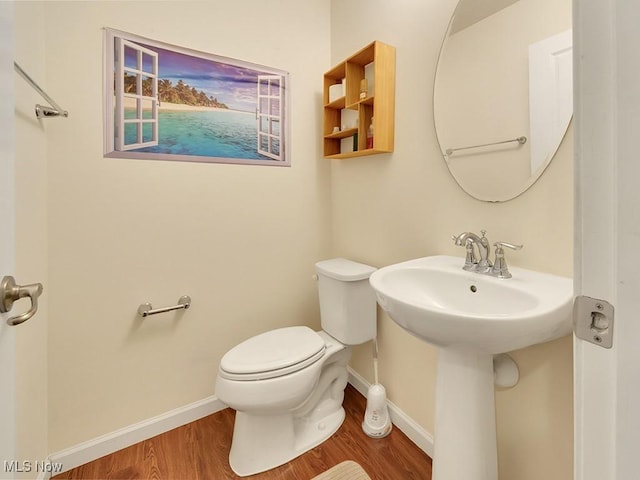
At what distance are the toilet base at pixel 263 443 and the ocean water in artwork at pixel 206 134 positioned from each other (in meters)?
1.27

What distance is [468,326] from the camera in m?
0.69

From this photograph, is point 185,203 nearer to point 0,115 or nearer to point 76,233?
point 76,233

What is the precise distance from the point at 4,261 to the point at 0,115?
24 cm

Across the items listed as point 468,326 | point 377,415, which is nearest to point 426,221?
point 468,326

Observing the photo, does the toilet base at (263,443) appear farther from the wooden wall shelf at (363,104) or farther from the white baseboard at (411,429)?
the wooden wall shelf at (363,104)

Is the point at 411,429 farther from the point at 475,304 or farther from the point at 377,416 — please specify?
the point at 475,304

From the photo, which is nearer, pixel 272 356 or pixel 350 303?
pixel 272 356

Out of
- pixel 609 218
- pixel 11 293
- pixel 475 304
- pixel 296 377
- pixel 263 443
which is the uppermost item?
pixel 609 218

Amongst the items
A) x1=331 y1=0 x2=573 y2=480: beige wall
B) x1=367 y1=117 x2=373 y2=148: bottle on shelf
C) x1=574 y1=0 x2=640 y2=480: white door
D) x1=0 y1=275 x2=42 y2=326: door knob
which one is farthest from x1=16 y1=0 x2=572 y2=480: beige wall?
x1=0 y1=275 x2=42 y2=326: door knob

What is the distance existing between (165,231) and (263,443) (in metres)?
1.08

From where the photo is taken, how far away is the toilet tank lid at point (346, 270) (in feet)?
4.78

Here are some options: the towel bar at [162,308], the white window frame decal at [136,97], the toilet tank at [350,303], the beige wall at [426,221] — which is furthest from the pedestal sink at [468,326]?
the white window frame decal at [136,97]

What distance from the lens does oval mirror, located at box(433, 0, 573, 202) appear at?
885mm

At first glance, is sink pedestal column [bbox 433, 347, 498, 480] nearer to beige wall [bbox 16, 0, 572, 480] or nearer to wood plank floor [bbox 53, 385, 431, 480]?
beige wall [bbox 16, 0, 572, 480]
